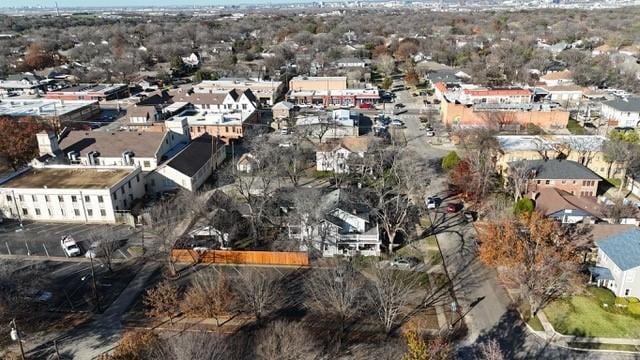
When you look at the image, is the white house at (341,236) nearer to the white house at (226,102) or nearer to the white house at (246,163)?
the white house at (246,163)

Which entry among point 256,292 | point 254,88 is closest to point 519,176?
point 256,292

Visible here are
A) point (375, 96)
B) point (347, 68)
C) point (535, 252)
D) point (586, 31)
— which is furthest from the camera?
point (586, 31)

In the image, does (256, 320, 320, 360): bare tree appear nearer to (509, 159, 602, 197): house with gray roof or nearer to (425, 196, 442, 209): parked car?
(425, 196, 442, 209): parked car

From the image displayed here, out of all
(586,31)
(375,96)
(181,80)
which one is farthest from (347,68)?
(586,31)

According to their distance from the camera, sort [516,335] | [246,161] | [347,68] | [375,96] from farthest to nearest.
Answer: [347,68] → [375,96] → [246,161] → [516,335]

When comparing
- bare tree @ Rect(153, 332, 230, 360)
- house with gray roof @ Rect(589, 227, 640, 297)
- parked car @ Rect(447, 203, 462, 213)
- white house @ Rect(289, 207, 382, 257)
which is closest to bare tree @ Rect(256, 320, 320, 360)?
bare tree @ Rect(153, 332, 230, 360)

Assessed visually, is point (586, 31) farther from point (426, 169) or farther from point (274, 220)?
point (274, 220)

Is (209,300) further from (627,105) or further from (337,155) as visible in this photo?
(627,105)
